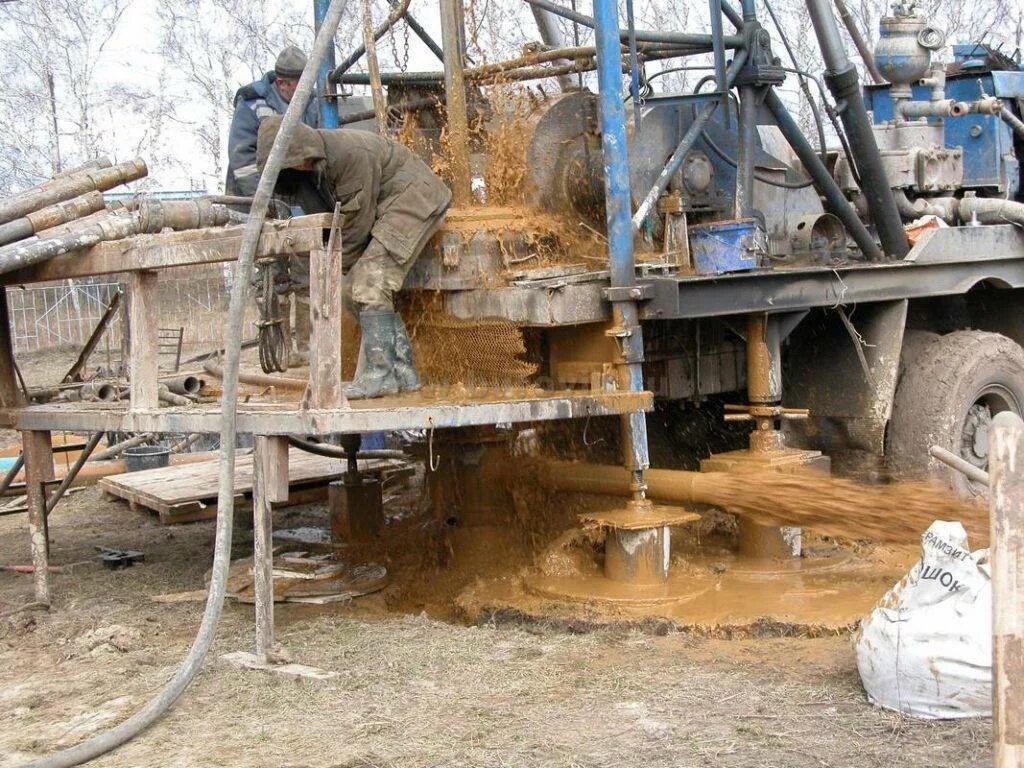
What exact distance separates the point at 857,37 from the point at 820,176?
169 cm

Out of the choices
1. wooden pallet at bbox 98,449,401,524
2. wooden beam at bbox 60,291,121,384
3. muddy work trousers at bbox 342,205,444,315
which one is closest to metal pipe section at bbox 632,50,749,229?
muddy work trousers at bbox 342,205,444,315

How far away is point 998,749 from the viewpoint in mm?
3268

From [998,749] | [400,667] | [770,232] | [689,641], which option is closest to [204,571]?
[400,667]

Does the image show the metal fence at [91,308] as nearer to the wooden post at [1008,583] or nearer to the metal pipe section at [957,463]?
the metal pipe section at [957,463]

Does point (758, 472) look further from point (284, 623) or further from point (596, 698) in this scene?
point (284, 623)

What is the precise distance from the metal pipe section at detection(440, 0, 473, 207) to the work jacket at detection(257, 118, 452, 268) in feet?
1.42

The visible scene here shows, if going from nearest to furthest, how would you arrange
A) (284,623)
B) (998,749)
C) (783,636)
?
(998,749), (783,636), (284,623)

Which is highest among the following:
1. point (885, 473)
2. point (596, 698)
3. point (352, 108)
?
point (352, 108)

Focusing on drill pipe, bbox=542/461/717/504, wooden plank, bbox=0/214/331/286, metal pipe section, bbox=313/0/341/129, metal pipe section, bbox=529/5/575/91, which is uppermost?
metal pipe section, bbox=529/5/575/91

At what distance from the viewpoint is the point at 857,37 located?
27.8 ft

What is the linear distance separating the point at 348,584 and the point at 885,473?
A: 3058 millimetres

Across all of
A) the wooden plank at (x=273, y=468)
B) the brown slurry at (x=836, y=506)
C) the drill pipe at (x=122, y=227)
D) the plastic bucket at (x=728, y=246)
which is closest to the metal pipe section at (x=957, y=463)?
the brown slurry at (x=836, y=506)

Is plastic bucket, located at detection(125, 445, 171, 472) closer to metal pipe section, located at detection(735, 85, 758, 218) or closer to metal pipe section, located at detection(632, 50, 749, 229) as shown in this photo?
metal pipe section, located at detection(632, 50, 749, 229)

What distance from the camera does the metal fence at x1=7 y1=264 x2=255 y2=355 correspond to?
83.6ft
